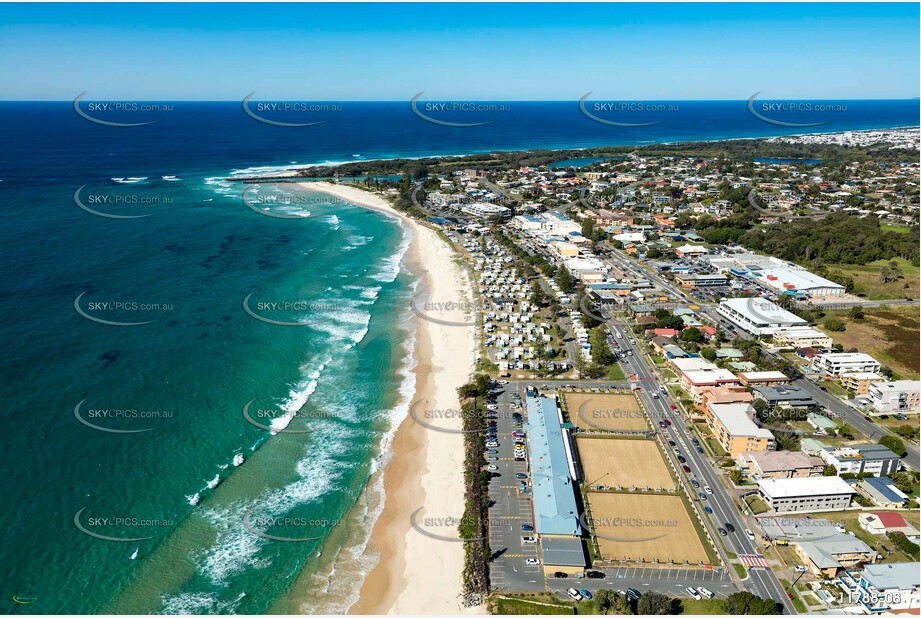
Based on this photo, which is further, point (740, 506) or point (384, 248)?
point (384, 248)

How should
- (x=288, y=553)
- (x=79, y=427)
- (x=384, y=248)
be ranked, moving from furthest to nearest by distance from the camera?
(x=384, y=248) → (x=79, y=427) → (x=288, y=553)

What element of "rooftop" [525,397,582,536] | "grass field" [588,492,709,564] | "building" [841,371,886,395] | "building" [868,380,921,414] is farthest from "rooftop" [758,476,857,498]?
"building" [841,371,886,395]

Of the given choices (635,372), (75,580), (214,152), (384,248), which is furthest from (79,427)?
(214,152)

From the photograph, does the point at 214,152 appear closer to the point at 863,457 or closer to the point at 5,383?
the point at 5,383

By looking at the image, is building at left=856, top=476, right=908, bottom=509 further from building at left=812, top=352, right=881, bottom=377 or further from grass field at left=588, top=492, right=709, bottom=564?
building at left=812, top=352, right=881, bottom=377

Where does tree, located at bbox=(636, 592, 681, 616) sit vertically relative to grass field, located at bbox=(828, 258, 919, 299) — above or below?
below

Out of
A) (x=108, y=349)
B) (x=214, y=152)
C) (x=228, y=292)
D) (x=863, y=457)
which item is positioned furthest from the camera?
(x=214, y=152)

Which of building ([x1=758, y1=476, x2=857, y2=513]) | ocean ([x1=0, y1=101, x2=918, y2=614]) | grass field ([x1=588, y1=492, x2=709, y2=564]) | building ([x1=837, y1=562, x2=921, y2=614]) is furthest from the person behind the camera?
building ([x1=758, y1=476, x2=857, y2=513])
